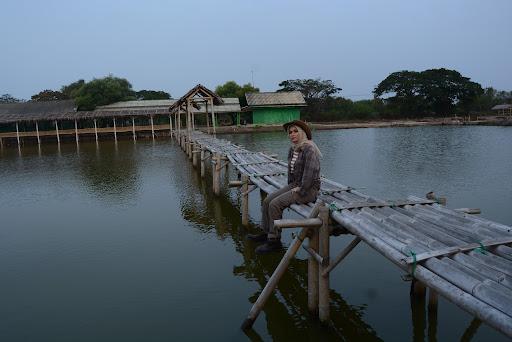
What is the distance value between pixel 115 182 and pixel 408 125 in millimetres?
33765

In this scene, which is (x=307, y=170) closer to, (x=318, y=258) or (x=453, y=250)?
(x=318, y=258)

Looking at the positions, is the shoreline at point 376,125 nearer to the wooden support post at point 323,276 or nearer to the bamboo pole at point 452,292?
the wooden support post at point 323,276

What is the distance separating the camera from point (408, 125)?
41.8m

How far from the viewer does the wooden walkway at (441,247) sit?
2891 millimetres

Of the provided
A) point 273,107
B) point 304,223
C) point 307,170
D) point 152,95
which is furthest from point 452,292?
point 152,95

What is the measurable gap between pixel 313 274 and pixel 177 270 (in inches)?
108

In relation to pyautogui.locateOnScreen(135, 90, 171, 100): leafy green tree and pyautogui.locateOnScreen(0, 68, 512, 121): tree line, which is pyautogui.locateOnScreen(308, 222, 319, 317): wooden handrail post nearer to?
pyautogui.locateOnScreen(0, 68, 512, 121): tree line

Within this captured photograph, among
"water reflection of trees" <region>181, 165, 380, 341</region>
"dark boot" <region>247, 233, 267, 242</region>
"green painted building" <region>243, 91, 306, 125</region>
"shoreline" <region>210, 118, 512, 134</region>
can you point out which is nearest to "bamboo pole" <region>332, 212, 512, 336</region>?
"water reflection of trees" <region>181, 165, 380, 341</region>

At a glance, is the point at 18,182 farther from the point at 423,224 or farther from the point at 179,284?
the point at 423,224

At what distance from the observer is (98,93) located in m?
40.7

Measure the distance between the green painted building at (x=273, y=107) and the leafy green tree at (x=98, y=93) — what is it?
13052mm

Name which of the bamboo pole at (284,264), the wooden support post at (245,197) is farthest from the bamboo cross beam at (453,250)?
the wooden support post at (245,197)

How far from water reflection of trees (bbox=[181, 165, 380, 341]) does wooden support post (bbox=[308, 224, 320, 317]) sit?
154mm

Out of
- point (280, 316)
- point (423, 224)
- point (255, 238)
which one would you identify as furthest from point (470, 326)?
point (255, 238)
